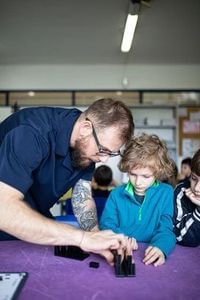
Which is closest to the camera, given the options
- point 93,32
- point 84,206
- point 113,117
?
point 113,117

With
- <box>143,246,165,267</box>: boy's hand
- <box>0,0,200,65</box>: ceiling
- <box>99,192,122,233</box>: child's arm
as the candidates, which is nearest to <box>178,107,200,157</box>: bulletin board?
<box>0,0,200,65</box>: ceiling

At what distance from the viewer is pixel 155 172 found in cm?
144

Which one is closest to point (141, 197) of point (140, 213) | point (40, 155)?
point (140, 213)

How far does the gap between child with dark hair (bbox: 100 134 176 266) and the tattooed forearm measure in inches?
3.1

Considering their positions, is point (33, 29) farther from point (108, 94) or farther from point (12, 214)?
point (12, 214)

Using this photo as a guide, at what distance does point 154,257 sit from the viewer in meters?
1.12

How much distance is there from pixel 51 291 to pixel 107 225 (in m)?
0.54

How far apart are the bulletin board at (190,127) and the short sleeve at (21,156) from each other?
17.2ft

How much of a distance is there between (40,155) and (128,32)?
3.66m

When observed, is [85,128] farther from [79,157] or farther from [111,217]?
[111,217]

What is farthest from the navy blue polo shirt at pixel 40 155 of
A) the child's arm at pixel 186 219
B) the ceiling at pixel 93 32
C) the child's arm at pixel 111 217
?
the ceiling at pixel 93 32

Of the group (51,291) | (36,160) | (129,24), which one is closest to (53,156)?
(36,160)

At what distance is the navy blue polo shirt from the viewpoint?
1.10 m

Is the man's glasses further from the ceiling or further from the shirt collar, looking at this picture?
the ceiling
